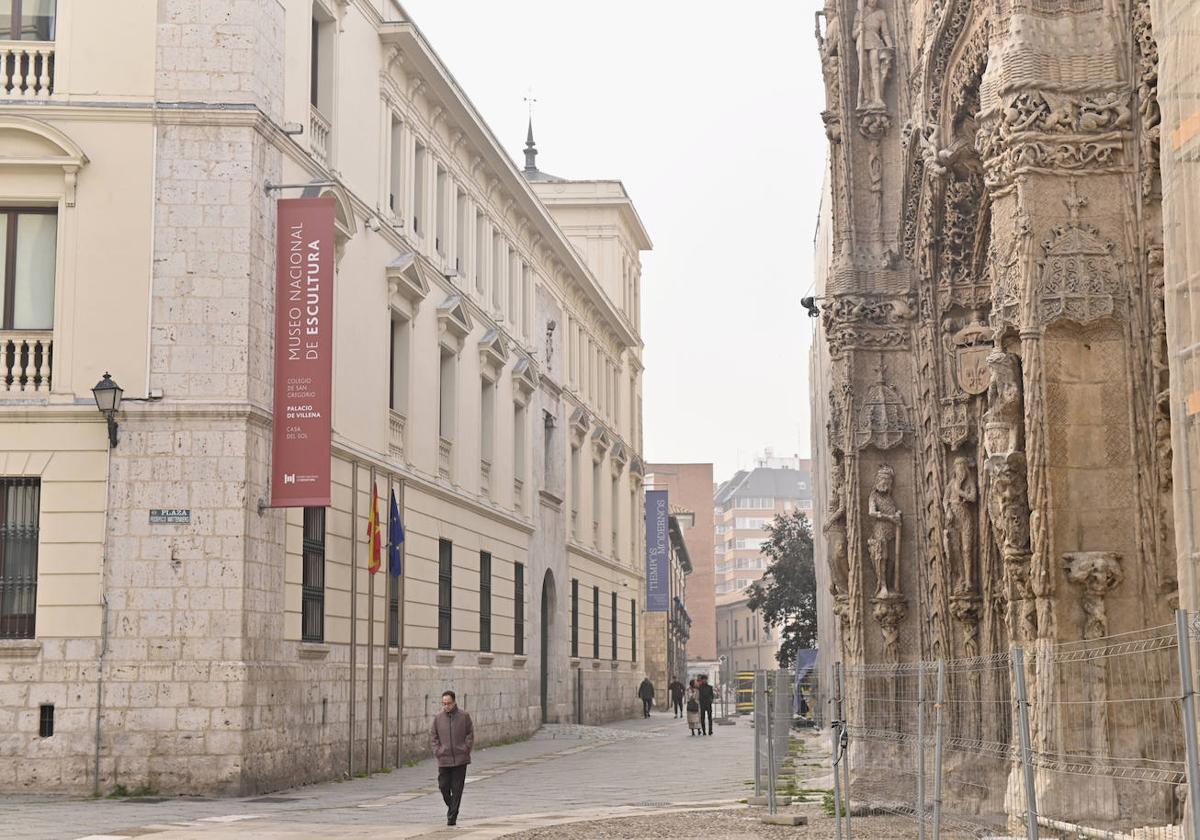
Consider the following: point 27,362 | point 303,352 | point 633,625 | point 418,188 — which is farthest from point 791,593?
point 27,362

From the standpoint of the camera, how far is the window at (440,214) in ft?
109

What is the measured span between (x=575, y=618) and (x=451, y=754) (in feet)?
100

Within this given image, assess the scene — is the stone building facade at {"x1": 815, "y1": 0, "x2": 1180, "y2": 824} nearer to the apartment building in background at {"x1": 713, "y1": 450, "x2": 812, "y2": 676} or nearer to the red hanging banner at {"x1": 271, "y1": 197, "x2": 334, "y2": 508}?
the red hanging banner at {"x1": 271, "y1": 197, "x2": 334, "y2": 508}

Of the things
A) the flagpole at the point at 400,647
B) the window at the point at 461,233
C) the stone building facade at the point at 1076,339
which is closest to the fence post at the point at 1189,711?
the stone building facade at the point at 1076,339

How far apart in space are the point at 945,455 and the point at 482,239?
63.5 feet

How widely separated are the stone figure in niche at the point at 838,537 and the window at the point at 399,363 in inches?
427

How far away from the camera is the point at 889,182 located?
71.2ft

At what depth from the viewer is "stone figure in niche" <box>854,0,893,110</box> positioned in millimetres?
21516

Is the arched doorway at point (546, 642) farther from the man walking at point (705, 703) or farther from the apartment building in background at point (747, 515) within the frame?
the apartment building in background at point (747, 515)

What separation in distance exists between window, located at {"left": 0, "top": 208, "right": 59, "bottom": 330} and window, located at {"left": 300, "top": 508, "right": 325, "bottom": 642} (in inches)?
195

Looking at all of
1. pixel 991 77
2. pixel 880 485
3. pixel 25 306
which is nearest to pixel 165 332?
pixel 25 306

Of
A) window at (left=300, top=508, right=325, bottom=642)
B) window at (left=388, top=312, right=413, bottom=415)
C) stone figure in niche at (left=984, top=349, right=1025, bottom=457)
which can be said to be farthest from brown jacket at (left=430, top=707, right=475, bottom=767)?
window at (left=388, top=312, right=413, bottom=415)

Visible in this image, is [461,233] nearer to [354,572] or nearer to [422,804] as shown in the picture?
[354,572]

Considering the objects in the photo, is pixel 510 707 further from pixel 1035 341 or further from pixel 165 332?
pixel 1035 341
